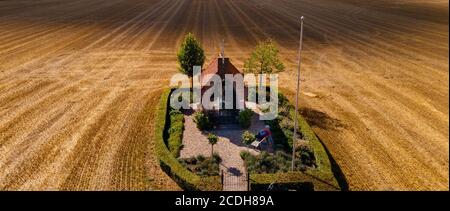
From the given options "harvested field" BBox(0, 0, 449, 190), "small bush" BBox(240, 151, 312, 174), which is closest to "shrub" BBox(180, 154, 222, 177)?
"harvested field" BBox(0, 0, 449, 190)

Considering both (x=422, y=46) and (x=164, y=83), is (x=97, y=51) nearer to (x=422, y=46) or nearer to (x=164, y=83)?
(x=164, y=83)

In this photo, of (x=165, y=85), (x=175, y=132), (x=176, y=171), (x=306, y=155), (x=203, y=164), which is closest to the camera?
(x=176, y=171)

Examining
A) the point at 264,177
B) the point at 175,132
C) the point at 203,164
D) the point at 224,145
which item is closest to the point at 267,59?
the point at 224,145

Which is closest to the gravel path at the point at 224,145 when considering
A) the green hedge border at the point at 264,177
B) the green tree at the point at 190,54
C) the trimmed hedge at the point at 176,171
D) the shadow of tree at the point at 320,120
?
the trimmed hedge at the point at 176,171

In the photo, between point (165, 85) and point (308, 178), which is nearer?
point (308, 178)

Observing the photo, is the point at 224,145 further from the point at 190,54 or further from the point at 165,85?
the point at 165,85

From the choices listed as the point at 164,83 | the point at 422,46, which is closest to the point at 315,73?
the point at 164,83

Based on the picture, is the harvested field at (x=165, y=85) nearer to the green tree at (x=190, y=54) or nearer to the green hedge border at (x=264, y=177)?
the green hedge border at (x=264, y=177)
